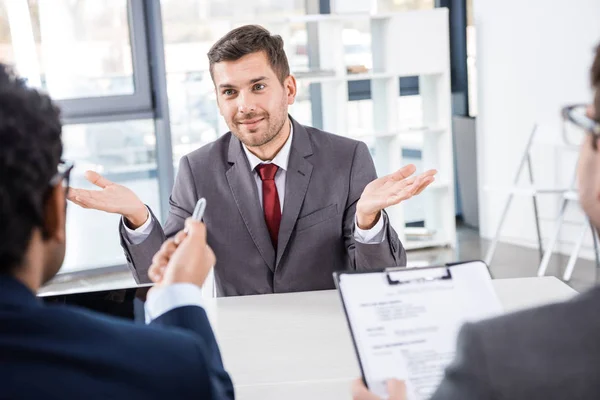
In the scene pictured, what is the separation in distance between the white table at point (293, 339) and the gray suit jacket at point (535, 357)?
0.87 m

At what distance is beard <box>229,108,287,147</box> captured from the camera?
2.71 metres

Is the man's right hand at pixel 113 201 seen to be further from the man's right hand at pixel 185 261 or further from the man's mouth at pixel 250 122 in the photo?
the man's right hand at pixel 185 261

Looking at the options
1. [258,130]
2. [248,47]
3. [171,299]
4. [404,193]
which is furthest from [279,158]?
[171,299]

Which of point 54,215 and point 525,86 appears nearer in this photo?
point 54,215

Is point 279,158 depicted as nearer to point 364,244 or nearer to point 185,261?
point 364,244

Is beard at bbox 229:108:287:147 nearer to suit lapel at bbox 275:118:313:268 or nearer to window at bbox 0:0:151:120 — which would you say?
suit lapel at bbox 275:118:313:268

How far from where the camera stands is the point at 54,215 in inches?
44.2

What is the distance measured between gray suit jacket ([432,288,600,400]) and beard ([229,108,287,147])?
6.13 ft

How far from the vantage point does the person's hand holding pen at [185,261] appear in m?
1.41

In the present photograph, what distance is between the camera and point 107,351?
107 cm

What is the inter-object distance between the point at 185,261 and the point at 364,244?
1.05 meters

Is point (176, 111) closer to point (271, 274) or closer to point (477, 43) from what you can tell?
point (477, 43)

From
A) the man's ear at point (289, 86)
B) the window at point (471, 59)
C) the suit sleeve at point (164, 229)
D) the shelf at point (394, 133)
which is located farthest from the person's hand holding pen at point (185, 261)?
the window at point (471, 59)

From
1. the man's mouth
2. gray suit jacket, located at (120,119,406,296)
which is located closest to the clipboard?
gray suit jacket, located at (120,119,406,296)
